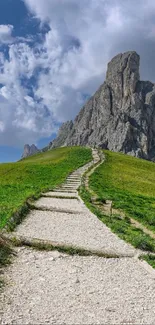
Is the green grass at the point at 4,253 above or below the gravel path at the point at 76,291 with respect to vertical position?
above

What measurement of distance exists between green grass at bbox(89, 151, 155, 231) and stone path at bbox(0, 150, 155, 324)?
871cm

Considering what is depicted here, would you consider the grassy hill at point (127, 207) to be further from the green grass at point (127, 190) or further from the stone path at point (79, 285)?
the stone path at point (79, 285)

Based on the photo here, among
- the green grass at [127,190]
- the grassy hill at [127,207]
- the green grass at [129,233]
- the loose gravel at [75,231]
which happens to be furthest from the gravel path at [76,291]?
the green grass at [127,190]

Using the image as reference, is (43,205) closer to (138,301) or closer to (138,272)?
(138,272)

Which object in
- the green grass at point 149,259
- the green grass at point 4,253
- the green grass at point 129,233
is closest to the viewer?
the green grass at point 4,253

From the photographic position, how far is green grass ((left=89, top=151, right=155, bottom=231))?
27.9 m

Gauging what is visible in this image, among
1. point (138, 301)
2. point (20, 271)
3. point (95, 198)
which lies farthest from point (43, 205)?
point (138, 301)

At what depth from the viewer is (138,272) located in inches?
486

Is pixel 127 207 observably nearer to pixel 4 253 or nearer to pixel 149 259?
pixel 149 259

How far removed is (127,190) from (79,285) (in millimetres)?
33377

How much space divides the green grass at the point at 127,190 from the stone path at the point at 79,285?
8.71 m

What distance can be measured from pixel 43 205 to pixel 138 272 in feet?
47.9

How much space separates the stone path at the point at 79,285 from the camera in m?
8.82

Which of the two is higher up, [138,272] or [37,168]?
[37,168]
